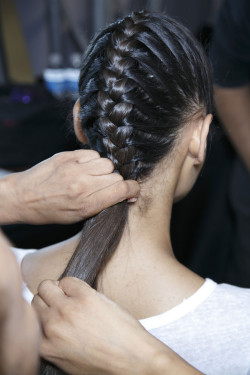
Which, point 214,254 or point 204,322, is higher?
point 204,322

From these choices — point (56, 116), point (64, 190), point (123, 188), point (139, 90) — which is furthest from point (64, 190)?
point (56, 116)

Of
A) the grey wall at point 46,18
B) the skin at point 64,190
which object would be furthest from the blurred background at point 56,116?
the skin at point 64,190

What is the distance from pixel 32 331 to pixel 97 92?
490mm

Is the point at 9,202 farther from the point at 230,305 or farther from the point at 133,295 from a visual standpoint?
the point at 230,305

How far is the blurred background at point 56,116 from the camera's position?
→ 160 cm

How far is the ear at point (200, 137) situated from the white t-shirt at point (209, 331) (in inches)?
9.8

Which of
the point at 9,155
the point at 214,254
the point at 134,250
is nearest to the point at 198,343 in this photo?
the point at 134,250

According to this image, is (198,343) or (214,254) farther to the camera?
(214,254)

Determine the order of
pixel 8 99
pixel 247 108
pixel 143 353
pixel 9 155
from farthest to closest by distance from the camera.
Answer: pixel 8 99, pixel 9 155, pixel 247 108, pixel 143 353

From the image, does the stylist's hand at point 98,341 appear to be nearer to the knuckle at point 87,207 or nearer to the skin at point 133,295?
the skin at point 133,295

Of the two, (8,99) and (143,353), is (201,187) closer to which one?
(8,99)

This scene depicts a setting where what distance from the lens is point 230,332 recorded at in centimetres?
76

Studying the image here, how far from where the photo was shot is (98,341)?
1.85 ft

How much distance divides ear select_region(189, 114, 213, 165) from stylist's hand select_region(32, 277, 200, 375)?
14.4 inches
